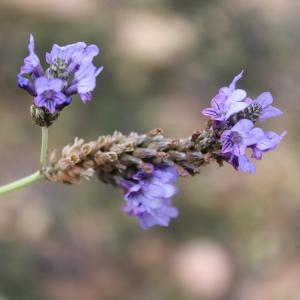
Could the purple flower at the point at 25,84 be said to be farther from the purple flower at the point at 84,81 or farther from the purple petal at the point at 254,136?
the purple petal at the point at 254,136

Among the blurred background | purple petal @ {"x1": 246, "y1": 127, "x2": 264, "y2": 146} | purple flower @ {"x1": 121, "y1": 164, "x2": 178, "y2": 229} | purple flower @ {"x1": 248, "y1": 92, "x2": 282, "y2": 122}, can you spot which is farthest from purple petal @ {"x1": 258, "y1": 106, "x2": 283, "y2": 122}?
the blurred background

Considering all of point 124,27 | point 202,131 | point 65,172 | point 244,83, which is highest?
point 124,27

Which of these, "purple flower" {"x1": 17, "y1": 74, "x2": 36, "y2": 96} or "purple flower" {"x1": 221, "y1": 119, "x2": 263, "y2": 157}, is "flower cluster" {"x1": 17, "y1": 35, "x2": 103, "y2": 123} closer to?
"purple flower" {"x1": 17, "y1": 74, "x2": 36, "y2": 96}

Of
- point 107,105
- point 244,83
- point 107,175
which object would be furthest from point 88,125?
point 107,175

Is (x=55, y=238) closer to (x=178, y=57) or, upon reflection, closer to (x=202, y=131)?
(x=178, y=57)

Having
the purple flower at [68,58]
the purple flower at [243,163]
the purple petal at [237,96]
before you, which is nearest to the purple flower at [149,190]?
the purple flower at [243,163]

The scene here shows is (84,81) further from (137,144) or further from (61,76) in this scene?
(137,144)
